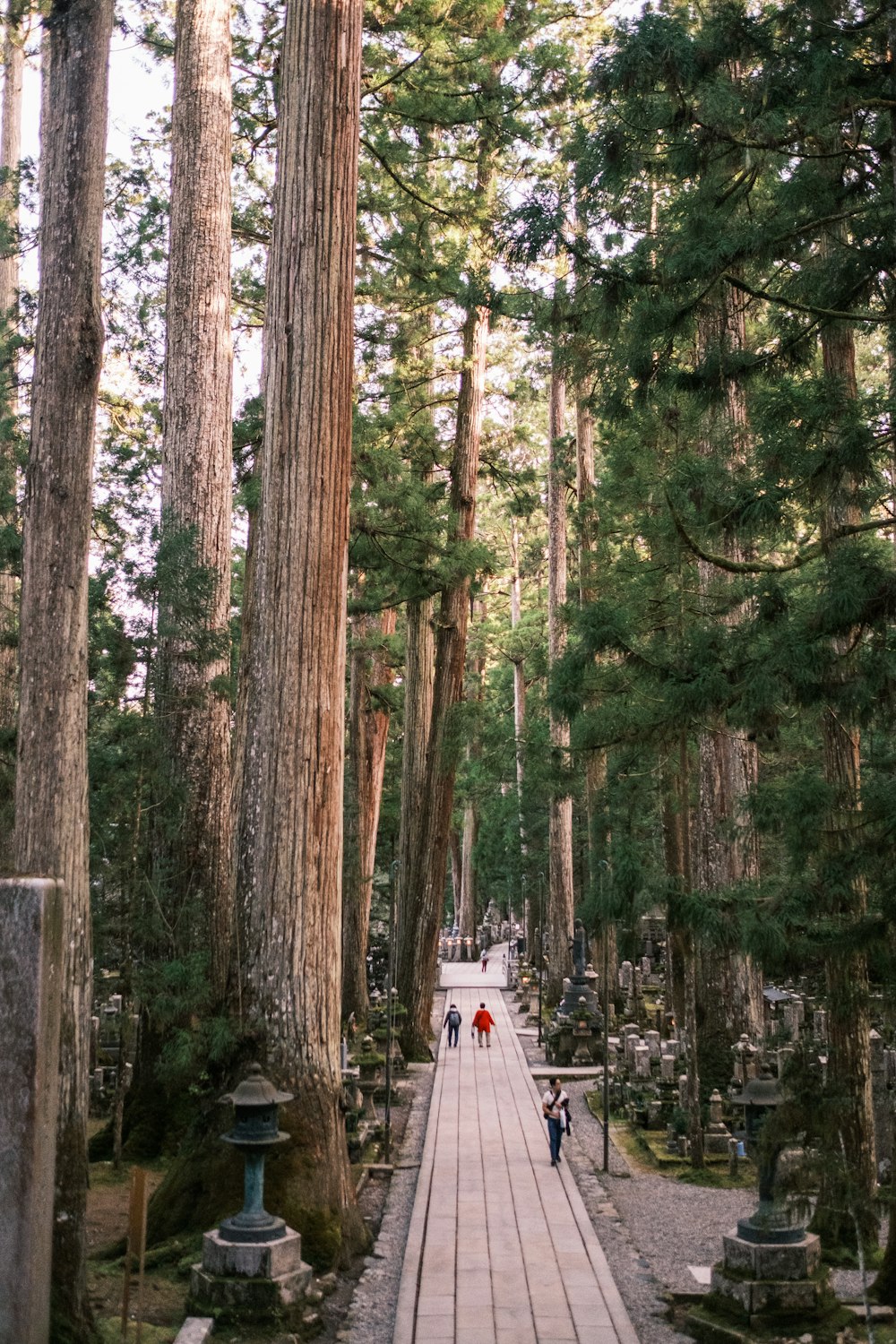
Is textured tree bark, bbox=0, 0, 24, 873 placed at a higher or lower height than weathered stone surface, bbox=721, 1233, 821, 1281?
higher

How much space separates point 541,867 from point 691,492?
28.8 m

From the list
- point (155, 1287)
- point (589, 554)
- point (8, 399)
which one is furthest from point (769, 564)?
point (589, 554)

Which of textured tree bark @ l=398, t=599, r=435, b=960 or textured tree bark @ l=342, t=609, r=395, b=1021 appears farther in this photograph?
textured tree bark @ l=342, t=609, r=395, b=1021

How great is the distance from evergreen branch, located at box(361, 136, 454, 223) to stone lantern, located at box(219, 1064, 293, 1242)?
10930 millimetres

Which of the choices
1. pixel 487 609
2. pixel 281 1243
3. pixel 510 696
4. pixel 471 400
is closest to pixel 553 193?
pixel 281 1243

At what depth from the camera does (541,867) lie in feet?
120

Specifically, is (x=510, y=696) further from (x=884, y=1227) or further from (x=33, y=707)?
(x=33, y=707)

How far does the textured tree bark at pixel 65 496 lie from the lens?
650 centimetres

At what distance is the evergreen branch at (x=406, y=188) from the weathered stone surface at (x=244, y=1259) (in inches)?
464

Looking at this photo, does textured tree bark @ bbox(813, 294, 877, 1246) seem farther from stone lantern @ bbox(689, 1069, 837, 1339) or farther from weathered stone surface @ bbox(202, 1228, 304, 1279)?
weathered stone surface @ bbox(202, 1228, 304, 1279)

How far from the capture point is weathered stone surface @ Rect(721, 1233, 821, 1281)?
773cm

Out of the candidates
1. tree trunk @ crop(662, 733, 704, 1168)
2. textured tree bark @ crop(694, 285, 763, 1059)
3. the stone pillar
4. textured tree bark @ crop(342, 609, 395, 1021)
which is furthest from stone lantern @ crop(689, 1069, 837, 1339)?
textured tree bark @ crop(342, 609, 395, 1021)

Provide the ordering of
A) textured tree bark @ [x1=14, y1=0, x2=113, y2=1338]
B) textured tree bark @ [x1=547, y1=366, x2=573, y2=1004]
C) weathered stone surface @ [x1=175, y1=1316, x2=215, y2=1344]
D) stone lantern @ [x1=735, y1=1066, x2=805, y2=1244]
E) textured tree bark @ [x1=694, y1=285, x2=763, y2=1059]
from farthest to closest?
textured tree bark @ [x1=547, y1=366, x2=573, y2=1004], textured tree bark @ [x1=694, y1=285, x2=763, y2=1059], stone lantern @ [x1=735, y1=1066, x2=805, y2=1244], textured tree bark @ [x1=14, y1=0, x2=113, y2=1338], weathered stone surface @ [x1=175, y1=1316, x2=215, y2=1344]

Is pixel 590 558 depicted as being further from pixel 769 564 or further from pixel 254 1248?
pixel 254 1248
